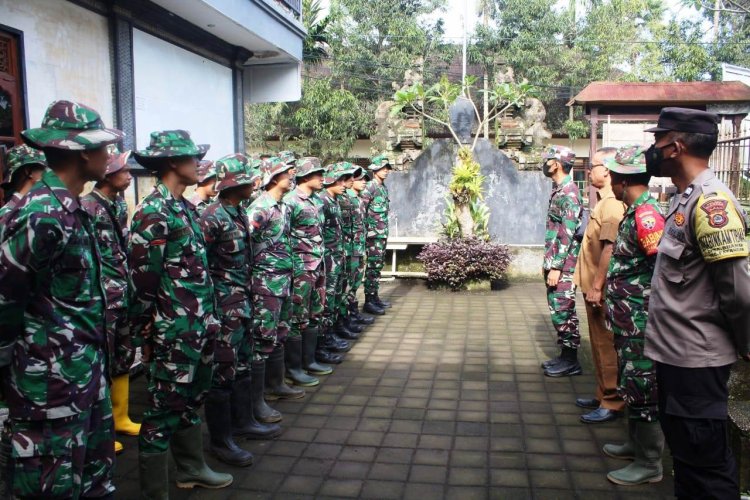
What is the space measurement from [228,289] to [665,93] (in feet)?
35.2

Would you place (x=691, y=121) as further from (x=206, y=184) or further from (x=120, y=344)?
(x=120, y=344)

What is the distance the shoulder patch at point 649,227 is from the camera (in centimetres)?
334

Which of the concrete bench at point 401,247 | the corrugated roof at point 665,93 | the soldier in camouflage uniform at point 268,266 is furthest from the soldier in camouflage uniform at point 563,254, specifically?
the corrugated roof at point 665,93

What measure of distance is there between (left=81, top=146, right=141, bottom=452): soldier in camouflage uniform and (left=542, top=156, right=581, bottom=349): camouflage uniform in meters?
3.35

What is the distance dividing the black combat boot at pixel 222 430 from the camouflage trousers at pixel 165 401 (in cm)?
52

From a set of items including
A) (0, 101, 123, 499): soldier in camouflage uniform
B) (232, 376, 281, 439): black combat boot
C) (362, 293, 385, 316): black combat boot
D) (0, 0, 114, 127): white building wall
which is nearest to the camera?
(0, 101, 123, 499): soldier in camouflage uniform

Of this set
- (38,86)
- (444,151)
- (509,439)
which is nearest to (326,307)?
(509,439)

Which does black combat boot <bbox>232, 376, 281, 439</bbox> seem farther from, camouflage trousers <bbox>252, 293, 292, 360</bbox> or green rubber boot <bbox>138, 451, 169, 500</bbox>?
green rubber boot <bbox>138, 451, 169, 500</bbox>

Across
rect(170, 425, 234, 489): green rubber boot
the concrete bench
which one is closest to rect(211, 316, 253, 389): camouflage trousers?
rect(170, 425, 234, 489): green rubber boot

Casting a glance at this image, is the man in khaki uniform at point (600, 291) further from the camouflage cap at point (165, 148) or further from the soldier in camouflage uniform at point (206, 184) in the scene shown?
the camouflage cap at point (165, 148)

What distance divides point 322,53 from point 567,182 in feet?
51.6

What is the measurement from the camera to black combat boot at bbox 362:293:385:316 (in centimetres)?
803

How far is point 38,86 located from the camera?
4.82 metres

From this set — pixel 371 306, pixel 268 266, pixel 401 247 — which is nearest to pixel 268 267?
pixel 268 266
